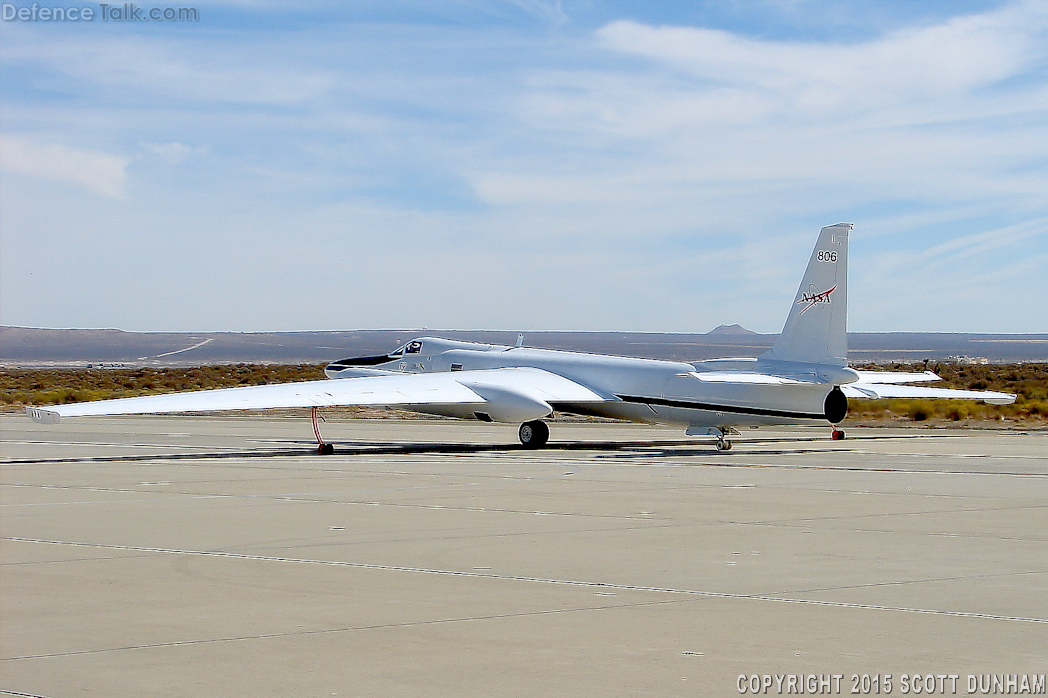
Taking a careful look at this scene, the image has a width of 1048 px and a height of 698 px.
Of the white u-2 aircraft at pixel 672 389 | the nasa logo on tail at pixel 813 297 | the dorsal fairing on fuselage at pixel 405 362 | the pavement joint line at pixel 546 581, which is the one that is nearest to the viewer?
the pavement joint line at pixel 546 581

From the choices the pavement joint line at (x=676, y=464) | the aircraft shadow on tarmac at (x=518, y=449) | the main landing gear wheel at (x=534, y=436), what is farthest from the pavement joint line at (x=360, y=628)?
the main landing gear wheel at (x=534, y=436)

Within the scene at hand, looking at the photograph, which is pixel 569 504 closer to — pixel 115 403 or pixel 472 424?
pixel 115 403

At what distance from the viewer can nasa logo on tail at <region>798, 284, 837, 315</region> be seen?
97.8 feet

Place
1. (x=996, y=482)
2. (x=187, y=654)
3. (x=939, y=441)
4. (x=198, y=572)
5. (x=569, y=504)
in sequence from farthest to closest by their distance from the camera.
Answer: (x=939, y=441) < (x=996, y=482) < (x=569, y=504) < (x=198, y=572) < (x=187, y=654)

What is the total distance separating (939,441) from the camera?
1389 inches

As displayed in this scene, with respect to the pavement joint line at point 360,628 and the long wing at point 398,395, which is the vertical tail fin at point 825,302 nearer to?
the long wing at point 398,395

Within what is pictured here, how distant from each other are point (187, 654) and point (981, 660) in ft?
16.5

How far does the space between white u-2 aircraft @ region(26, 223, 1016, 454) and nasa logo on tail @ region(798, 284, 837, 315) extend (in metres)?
0.02

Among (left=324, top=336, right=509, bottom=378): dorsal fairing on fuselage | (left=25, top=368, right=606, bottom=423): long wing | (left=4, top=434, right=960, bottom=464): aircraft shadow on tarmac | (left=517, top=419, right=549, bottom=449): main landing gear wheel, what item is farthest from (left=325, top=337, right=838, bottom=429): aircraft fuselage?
(left=4, top=434, right=960, bottom=464): aircraft shadow on tarmac

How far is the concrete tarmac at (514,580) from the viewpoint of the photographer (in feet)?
26.6

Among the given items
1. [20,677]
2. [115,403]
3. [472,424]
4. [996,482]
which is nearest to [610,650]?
[20,677]

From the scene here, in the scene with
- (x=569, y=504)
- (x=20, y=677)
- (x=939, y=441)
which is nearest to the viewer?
(x=20, y=677)

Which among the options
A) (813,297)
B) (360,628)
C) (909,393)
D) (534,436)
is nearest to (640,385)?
(534,436)

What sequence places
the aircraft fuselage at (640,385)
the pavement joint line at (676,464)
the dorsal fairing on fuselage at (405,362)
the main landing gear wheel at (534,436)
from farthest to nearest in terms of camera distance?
1. the dorsal fairing on fuselage at (405,362)
2. the main landing gear wheel at (534,436)
3. the aircraft fuselage at (640,385)
4. the pavement joint line at (676,464)
